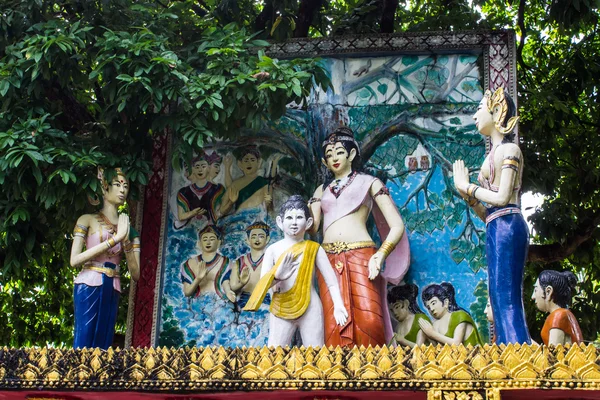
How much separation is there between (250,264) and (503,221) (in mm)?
3291

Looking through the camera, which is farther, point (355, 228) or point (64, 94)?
point (64, 94)

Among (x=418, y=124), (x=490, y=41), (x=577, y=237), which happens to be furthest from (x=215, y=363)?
(x=577, y=237)

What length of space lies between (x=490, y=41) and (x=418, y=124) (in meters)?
1.27

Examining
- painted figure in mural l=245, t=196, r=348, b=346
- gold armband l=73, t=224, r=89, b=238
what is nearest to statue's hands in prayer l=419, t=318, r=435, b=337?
painted figure in mural l=245, t=196, r=348, b=346

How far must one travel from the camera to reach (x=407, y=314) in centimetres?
1153

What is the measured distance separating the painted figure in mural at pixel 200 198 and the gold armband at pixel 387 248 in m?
2.33

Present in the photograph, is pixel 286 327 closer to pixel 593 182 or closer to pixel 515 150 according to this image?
pixel 515 150

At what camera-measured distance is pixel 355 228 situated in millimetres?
11141

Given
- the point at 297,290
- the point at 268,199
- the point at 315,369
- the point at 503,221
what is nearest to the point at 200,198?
the point at 268,199

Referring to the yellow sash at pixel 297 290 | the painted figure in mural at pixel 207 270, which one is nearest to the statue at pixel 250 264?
the painted figure in mural at pixel 207 270

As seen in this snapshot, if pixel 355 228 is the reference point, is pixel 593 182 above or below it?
above

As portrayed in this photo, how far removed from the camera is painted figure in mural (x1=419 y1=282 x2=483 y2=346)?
36.8ft

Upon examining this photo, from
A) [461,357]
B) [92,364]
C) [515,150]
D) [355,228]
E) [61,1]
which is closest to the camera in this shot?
[461,357]

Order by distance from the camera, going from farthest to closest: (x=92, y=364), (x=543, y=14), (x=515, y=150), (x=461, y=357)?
(x=543, y=14) < (x=515, y=150) < (x=92, y=364) < (x=461, y=357)
